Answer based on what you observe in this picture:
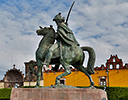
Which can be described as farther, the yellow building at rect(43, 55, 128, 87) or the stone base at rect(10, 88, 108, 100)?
the yellow building at rect(43, 55, 128, 87)

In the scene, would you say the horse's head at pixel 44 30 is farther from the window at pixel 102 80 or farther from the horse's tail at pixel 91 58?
the window at pixel 102 80

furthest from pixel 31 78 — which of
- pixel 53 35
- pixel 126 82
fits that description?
pixel 53 35

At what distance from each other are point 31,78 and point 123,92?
16.3 meters

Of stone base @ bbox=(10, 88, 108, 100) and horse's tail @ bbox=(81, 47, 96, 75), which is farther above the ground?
horse's tail @ bbox=(81, 47, 96, 75)

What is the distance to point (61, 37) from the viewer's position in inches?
316

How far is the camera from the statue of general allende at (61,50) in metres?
7.77

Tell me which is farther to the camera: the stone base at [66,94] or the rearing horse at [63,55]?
the rearing horse at [63,55]

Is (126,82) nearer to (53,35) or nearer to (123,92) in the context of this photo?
(123,92)

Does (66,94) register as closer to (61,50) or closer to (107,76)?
(61,50)

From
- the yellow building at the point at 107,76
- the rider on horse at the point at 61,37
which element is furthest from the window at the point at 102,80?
the rider on horse at the point at 61,37

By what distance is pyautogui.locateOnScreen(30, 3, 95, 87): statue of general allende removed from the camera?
25.5 feet

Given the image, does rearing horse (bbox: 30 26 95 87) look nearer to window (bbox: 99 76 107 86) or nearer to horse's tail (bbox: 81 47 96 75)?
→ horse's tail (bbox: 81 47 96 75)

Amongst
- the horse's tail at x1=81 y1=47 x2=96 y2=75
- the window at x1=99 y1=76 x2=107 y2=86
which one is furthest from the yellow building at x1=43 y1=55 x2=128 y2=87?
the horse's tail at x1=81 y1=47 x2=96 y2=75

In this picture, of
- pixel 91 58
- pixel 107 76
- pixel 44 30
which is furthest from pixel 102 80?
pixel 44 30
